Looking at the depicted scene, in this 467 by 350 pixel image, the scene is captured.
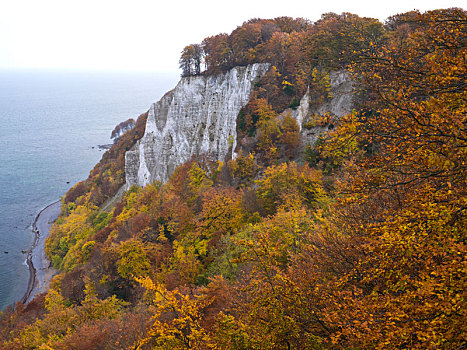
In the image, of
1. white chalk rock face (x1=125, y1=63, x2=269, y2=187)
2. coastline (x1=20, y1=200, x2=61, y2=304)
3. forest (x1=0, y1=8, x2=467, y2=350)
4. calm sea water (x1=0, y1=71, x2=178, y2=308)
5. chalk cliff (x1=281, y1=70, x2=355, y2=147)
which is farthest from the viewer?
calm sea water (x1=0, y1=71, x2=178, y2=308)

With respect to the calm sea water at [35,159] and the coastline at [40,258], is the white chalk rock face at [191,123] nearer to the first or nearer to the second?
the coastline at [40,258]

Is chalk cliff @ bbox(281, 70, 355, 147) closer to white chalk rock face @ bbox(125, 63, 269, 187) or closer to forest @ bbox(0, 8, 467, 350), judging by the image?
forest @ bbox(0, 8, 467, 350)

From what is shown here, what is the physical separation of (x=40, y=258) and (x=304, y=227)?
2346 inches

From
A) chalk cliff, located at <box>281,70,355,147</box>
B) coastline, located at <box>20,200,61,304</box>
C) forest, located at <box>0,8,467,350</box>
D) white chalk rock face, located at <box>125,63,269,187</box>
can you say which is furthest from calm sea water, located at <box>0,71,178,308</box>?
chalk cliff, located at <box>281,70,355,147</box>

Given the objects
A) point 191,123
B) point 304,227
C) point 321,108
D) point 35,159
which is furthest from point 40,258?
point 35,159

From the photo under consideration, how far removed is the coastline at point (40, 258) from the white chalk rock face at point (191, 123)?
22.8 metres

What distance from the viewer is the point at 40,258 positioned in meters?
53.9

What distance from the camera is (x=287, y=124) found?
115ft

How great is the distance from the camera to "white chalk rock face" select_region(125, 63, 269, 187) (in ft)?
145

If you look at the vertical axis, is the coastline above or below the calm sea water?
below

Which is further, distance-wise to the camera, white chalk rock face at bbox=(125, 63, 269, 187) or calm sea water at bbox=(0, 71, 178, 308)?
calm sea water at bbox=(0, 71, 178, 308)

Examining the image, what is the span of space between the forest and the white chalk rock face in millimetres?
2448

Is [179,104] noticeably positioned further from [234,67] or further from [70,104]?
[70,104]

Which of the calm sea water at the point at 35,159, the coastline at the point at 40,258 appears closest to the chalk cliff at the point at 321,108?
the coastline at the point at 40,258
